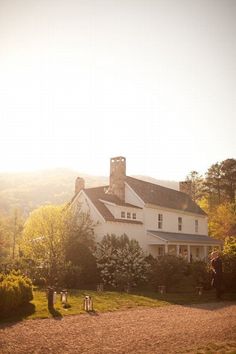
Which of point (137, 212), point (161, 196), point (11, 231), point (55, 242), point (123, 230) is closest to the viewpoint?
point (55, 242)

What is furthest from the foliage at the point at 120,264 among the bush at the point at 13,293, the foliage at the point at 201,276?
the bush at the point at 13,293

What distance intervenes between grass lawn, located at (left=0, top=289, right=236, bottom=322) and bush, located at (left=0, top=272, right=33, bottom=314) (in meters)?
0.34

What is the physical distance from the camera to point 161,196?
41844 mm

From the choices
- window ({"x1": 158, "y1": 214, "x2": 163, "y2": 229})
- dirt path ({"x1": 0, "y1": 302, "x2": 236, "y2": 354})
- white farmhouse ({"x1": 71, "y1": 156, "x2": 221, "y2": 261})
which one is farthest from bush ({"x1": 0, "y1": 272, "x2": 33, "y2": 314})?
window ({"x1": 158, "y1": 214, "x2": 163, "y2": 229})

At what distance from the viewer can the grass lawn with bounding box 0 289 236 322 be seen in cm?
1420

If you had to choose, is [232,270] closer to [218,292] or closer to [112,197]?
[218,292]

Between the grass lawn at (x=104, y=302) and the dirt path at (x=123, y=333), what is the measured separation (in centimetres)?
103

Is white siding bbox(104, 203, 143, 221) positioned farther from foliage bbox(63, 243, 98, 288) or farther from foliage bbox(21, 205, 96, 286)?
foliage bbox(63, 243, 98, 288)

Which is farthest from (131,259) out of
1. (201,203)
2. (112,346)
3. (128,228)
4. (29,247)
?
(201,203)

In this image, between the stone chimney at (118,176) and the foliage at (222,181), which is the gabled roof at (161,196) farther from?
the foliage at (222,181)

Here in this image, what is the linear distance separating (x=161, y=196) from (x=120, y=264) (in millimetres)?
15451

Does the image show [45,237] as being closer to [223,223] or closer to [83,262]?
[83,262]

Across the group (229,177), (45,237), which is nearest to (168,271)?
(45,237)

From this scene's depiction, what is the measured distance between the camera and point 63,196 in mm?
185125
